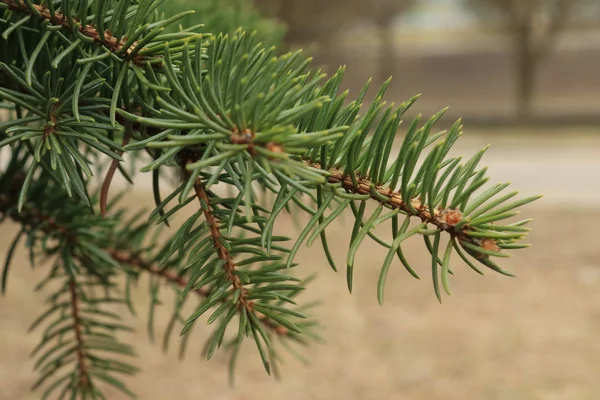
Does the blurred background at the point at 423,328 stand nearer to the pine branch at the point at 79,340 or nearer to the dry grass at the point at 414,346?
the dry grass at the point at 414,346

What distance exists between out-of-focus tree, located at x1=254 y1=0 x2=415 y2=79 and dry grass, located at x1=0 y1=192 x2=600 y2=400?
194 cm

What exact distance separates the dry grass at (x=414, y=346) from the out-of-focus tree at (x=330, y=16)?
194cm

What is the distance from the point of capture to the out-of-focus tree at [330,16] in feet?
9.55

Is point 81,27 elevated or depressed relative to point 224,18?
depressed

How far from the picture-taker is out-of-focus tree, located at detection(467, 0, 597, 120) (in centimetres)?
328

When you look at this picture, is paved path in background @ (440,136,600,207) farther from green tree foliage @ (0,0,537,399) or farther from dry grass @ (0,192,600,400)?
green tree foliage @ (0,0,537,399)

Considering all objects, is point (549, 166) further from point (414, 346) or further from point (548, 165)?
point (414, 346)

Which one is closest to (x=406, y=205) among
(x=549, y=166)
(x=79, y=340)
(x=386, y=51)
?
(x=79, y=340)

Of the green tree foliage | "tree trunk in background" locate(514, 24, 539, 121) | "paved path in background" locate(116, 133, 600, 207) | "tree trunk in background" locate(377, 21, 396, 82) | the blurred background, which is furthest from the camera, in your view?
"tree trunk in background" locate(377, 21, 396, 82)

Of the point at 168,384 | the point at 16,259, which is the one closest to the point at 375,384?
the point at 168,384

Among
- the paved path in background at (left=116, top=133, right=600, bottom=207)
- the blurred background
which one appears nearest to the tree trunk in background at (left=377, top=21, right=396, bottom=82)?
the paved path in background at (left=116, top=133, right=600, bottom=207)

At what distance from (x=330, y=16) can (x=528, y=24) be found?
42.4 inches

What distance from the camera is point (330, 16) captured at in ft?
10.7

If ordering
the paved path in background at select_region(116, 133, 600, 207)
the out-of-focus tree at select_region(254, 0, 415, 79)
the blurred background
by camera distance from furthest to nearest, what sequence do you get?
the out-of-focus tree at select_region(254, 0, 415, 79), the paved path in background at select_region(116, 133, 600, 207), the blurred background
